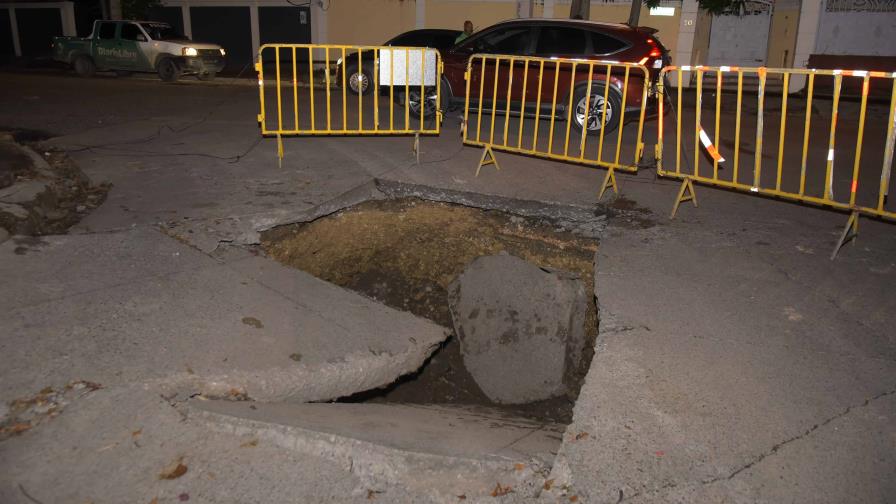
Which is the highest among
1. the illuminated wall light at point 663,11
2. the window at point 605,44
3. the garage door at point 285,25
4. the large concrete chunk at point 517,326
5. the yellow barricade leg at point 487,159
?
the illuminated wall light at point 663,11

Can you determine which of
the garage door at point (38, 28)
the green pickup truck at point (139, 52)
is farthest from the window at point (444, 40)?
the garage door at point (38, 28)


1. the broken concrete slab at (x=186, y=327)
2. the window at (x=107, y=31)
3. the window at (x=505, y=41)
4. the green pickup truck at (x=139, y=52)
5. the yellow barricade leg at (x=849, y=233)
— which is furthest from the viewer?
the window at (x=107, y=31)

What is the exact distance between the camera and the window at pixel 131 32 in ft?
63.1

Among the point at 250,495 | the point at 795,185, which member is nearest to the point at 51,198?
the point at 250,495

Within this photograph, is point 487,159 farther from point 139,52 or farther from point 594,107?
point 139,52

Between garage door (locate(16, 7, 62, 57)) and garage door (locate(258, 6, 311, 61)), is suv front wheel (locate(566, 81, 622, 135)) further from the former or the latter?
garage door (locate(16, 7, 62, 57))

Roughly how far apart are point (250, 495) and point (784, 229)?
214 inches

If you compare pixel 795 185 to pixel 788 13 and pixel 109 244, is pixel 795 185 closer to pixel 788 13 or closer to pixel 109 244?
pixel 109 244

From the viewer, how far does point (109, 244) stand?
5.46 metres

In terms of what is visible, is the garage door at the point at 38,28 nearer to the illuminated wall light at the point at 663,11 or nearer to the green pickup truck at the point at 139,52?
the green pickup truck at the point at 139,52

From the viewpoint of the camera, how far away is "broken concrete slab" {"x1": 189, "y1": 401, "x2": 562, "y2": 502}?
10.1ft

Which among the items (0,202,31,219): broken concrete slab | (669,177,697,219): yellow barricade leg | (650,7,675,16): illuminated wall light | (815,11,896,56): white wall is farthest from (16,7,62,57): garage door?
(669,177,697,219): yellow barricade leg

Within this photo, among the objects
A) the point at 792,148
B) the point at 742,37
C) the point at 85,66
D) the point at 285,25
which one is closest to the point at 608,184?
the point at 792,148

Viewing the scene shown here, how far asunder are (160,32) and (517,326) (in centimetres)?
1819
